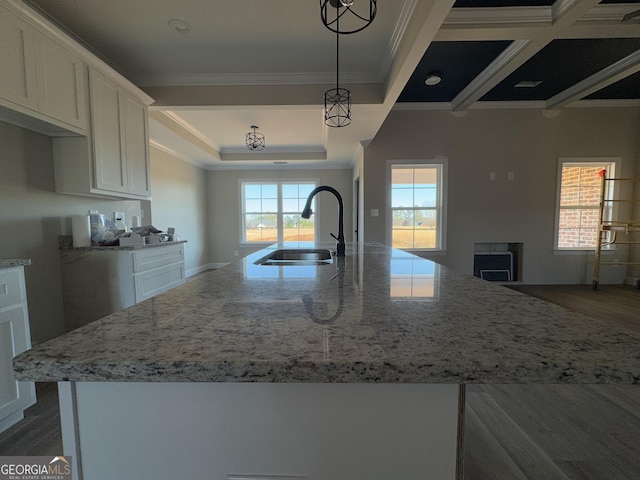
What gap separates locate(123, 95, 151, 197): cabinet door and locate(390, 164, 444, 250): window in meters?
3.40

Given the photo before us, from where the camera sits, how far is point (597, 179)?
4621 millimetres

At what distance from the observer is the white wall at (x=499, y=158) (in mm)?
4484

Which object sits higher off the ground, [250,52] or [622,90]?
[622,90]

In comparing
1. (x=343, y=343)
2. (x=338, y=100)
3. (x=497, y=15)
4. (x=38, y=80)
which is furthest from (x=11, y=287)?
(x=497, y=15)

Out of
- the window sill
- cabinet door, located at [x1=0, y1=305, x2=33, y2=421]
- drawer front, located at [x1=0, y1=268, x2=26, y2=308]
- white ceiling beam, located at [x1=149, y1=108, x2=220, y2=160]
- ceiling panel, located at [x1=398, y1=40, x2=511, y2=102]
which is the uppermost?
ceiling panel, located at [x1=398, y1=40, x2=511, y2=102]

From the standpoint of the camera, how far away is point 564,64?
3262 millimetres

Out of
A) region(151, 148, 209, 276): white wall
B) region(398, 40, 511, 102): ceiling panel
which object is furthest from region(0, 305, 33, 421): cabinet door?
region(398, 40, 511, 102): ceiling panel

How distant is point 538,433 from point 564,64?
12.7ft

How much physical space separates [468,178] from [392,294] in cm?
452

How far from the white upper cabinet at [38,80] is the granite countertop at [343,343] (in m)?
1.98

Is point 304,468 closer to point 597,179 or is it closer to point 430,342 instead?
point 430,342

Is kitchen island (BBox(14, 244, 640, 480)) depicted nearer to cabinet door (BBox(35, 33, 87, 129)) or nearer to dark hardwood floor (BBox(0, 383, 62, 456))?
dark hardwood floor (BBox(0, 383, 62, 456))

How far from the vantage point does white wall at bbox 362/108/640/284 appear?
14.7 ft

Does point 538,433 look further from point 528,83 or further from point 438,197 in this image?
point 528,83
